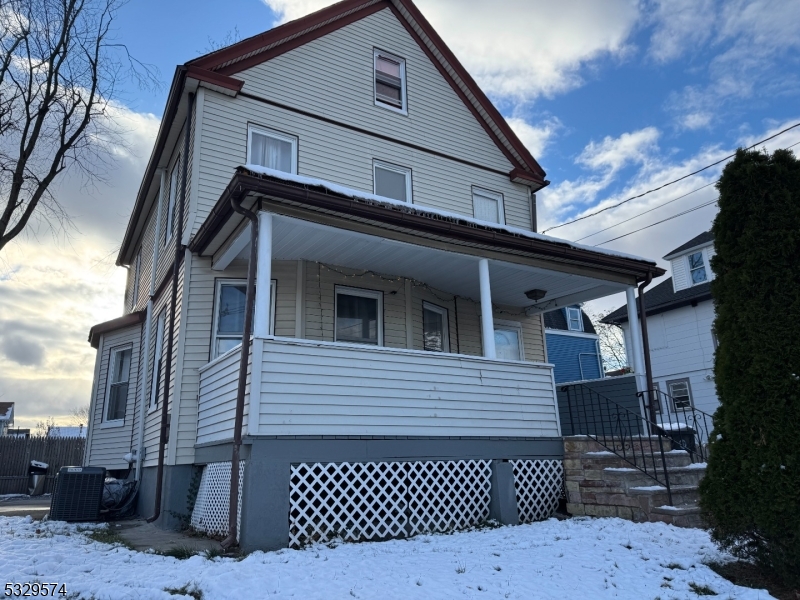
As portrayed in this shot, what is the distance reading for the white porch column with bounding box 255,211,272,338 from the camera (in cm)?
664

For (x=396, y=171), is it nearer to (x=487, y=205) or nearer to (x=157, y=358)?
(x=487, y=205)

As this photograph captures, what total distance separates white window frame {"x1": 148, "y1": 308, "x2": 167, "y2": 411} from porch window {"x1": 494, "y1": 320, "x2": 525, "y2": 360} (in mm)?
6180

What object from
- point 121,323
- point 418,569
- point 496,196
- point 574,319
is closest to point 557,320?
point 574,319

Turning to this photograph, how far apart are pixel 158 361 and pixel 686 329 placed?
52.5 ft

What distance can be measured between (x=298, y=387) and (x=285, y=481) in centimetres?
100

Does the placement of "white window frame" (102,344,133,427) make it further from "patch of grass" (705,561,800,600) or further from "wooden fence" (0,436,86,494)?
"patch of grass" (705,561,800,600)

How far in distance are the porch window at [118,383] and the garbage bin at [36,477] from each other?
246 inches

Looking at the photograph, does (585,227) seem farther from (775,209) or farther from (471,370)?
(775,209)

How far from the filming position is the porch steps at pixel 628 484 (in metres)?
7.23

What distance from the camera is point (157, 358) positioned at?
10.5 metres

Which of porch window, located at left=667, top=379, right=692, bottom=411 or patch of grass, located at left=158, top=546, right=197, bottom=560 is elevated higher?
porch window, located at left=667, top=379, right=692, bottom=411

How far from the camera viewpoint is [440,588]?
464 centimetres

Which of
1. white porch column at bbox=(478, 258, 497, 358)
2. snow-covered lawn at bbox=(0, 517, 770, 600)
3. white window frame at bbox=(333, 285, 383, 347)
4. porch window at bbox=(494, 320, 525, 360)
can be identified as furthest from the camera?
porch window at bbox=(494, 320, 525, 360)

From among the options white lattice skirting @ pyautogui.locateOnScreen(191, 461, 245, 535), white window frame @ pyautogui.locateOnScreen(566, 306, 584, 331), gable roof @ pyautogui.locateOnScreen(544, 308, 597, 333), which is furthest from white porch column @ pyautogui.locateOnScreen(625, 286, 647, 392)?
white window frame @ pyautogui.locateOnScreen(566, 306, 584, 331)
